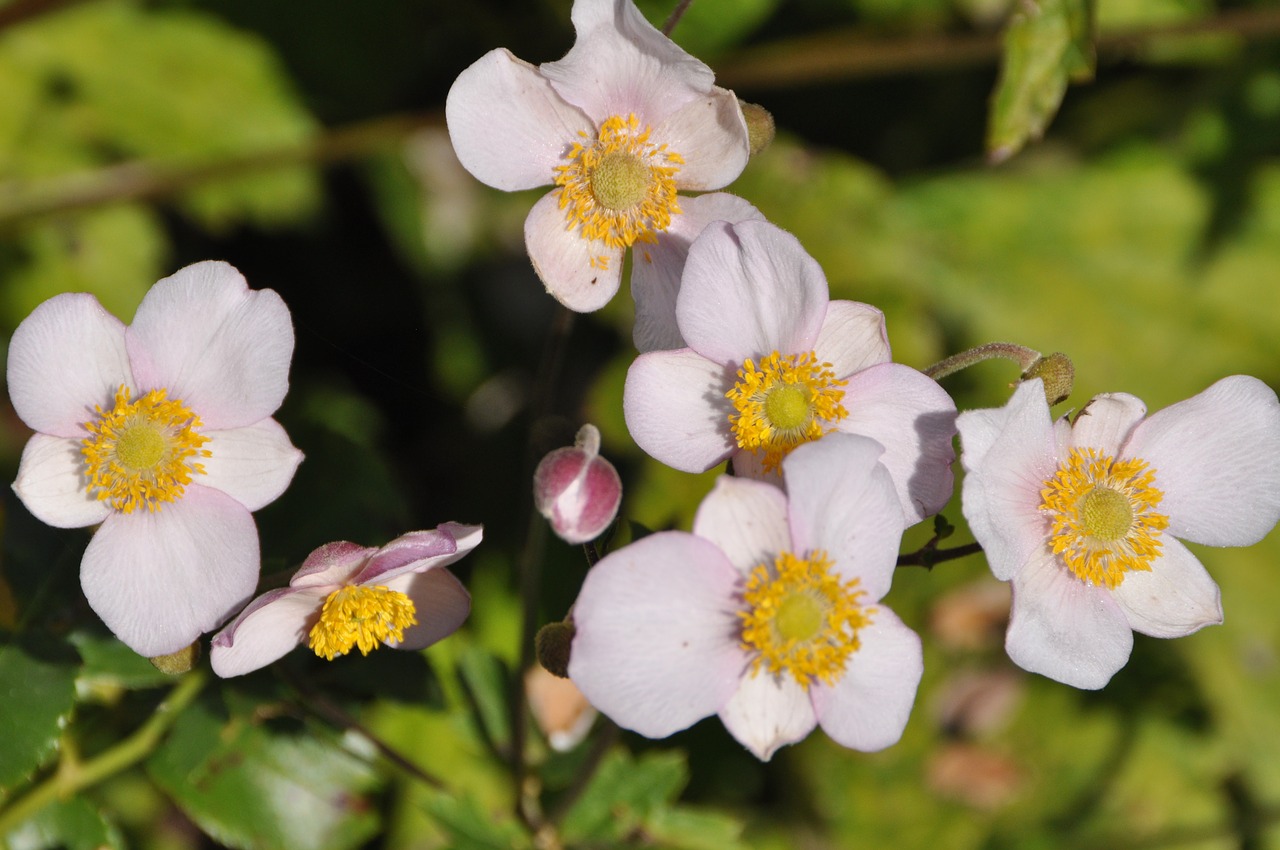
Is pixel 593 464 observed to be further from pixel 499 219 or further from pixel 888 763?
pixel 499 219

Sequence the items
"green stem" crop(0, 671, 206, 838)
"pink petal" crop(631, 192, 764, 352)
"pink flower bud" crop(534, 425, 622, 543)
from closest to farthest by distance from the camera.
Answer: "pink flower bud" crop(534, 425, 622, 543)
"pink petal" crop(631, 192, 764, 352)
"green stem" crop(0, 671, 206, 838)

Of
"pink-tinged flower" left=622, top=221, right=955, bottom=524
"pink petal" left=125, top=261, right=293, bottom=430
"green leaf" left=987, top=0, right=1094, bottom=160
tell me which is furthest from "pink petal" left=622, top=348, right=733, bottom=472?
"green leaf" left=987, top=0, right=1094, bottom=160

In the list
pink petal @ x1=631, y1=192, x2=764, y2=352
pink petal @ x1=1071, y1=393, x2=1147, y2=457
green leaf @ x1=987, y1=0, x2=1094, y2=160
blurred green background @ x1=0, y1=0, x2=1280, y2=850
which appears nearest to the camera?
pink petal @ x1=1071, y1=393, x2=1147, y2=457

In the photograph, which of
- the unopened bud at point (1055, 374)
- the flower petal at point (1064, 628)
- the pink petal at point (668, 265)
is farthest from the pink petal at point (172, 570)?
the unopened bud at point (1055, 374)

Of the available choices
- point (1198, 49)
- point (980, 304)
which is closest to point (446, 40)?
point (980, 304)

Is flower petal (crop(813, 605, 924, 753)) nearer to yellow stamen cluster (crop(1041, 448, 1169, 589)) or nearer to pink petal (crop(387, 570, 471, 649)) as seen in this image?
yellow stamen cluster (crop(1041, 448, 1169, 589))

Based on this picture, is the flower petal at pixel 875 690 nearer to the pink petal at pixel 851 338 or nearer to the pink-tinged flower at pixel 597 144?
the pink petal at pixel 851 338

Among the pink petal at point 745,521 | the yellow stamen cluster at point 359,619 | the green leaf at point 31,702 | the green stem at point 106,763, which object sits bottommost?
the green stem at point 106,763
